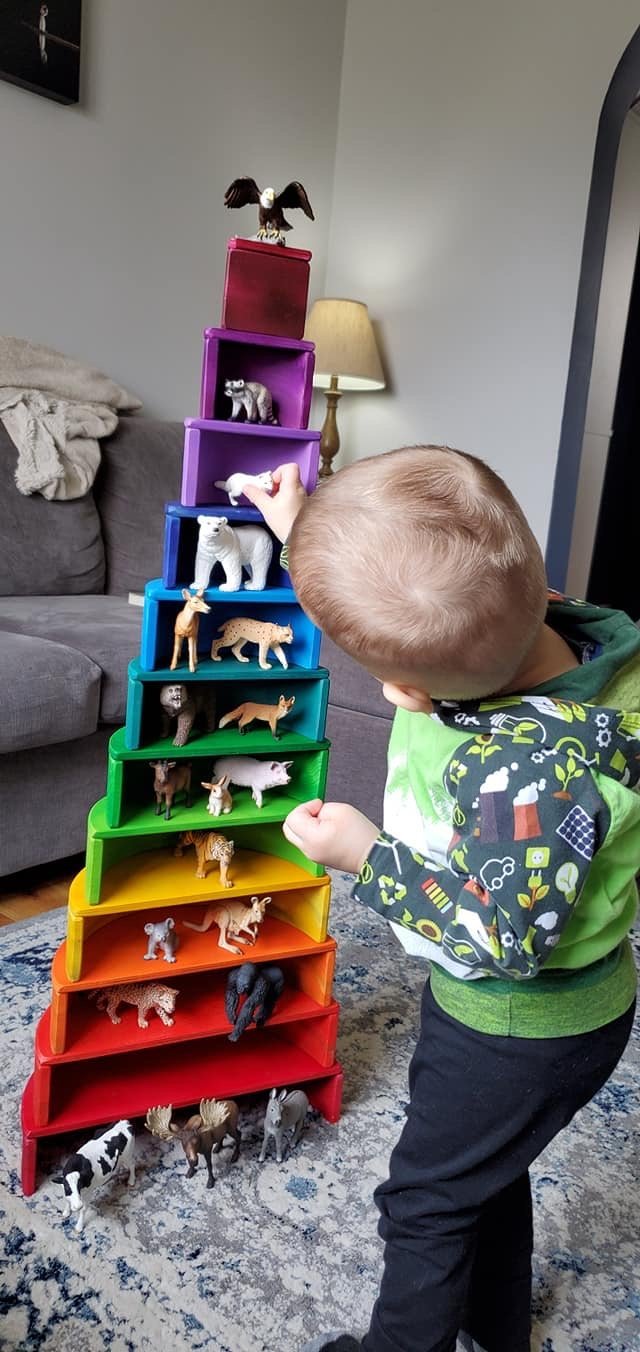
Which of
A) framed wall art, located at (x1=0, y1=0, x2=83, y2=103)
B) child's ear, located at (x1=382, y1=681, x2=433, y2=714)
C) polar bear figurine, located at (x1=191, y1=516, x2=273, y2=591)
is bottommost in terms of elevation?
child's ear, located at (x1=382, y1=681, x2=433, y2=714)

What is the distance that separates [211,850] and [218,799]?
0.08 m

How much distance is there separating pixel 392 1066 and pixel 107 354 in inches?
84.4

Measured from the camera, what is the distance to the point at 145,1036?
3.57 ft

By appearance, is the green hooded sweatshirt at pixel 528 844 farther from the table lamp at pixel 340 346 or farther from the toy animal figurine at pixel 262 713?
Result: the table lamp at pixel 340 346

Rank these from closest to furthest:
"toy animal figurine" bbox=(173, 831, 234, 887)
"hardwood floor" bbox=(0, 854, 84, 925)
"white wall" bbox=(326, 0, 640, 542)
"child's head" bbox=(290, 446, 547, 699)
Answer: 1. "child's head" bbox=(290, 446, 547, 699)
2. "toy animal figurine" bbox=(173, 831, 234, 887)
3. "hardwood floor" bbox=(0, 854, 84, 925)
4. "white wall" bbox=(326, 0, 640, 542)

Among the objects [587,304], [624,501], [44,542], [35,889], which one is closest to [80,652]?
[35,889]

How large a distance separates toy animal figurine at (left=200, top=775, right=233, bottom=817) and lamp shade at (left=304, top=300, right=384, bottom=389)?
7.32 feet

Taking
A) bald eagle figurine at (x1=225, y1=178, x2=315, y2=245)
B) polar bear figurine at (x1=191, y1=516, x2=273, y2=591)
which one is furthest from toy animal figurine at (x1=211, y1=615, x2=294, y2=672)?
bald eagle figurine at (x1=225, y1=178, x2=315, y2=245)

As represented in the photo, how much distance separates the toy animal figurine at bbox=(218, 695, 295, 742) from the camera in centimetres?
114

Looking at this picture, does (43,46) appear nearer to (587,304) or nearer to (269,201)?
(587,304)

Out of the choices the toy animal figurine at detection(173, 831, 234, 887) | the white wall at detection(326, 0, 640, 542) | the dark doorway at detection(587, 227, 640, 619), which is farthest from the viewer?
the dark doorway at detection(587, 227, 640, 619)

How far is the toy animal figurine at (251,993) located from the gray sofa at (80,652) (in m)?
0.61

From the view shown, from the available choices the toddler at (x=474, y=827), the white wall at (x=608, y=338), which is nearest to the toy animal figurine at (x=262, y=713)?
the toddler at (x=474, y=827)

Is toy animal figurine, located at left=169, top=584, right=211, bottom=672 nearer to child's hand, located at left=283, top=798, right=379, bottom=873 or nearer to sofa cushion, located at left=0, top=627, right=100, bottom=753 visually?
child's hand, located at left=283, top=798, right=379, bottom=873
